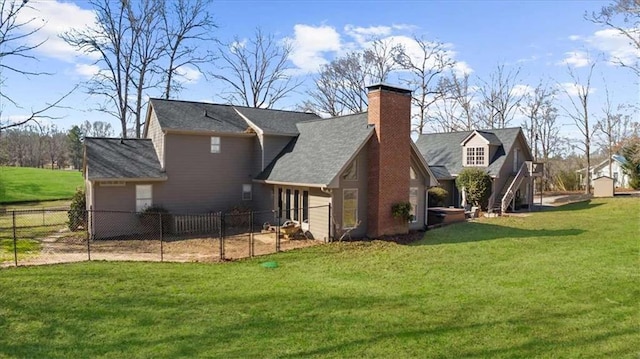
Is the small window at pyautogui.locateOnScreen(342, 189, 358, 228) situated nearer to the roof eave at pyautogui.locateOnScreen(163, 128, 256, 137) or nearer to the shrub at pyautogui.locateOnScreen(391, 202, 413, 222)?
the shrub at pyautogui.locateOnScreen(391, 202, 413, 222)

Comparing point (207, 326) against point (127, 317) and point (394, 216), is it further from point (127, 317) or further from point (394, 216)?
point (394, 216)

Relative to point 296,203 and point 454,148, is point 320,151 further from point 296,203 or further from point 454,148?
point 454,148

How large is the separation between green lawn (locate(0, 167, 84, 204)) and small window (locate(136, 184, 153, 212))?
62.9 feet

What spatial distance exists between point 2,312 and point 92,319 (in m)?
1.85

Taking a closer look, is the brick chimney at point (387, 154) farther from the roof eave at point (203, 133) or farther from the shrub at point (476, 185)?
the shrub at point (476, 185)

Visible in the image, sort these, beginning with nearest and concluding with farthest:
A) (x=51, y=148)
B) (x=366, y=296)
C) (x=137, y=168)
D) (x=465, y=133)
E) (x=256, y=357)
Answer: (x=256, y=357), (x=366, y=296), (x=137, y=168), (x=465, y=133), (x=51, y=148)

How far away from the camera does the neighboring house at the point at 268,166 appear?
1653 centimetres

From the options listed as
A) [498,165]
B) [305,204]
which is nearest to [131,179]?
[305,204]

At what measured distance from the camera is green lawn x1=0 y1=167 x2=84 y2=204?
36.8 meters

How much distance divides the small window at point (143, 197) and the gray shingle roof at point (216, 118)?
9.31ft

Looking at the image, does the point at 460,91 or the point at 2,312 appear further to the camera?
the point at 460,91

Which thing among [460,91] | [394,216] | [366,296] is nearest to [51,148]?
[460,91]

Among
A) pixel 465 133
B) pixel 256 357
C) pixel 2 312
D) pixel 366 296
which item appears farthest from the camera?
pixel 465 133

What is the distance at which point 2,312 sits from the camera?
7820 mm
